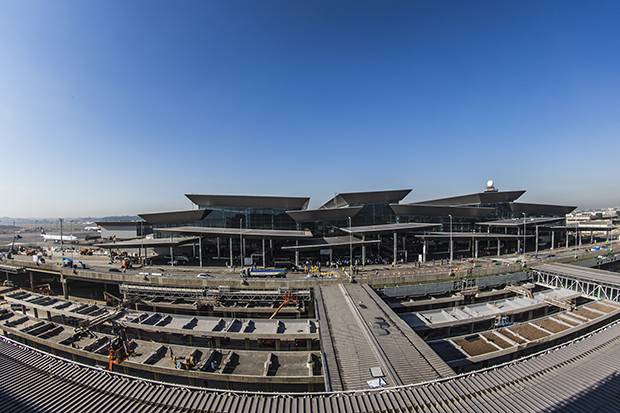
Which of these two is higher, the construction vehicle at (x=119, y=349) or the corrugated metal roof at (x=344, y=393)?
the corrugated metal roof at (x=344, y=393)

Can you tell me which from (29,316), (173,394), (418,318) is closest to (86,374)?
(173,394)

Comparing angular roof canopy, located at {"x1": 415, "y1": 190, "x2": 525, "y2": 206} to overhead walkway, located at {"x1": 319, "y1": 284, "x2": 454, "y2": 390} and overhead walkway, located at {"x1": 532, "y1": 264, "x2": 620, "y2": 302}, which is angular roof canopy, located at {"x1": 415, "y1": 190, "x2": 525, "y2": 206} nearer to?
overhead walkway, located at {"x1": 532, "y1": 264, "x2": 620, "y2": 302}

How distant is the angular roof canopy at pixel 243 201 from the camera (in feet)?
155

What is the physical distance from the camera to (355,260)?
44594 millimetres

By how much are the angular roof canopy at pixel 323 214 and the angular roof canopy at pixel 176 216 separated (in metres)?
16.7

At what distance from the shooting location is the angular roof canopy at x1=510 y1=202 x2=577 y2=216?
60.6 m

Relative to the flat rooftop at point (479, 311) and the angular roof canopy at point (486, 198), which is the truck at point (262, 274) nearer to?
the flat rooftop at point (479, 311)

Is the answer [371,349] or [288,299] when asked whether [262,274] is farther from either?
[371,349]

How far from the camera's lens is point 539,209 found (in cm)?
6400

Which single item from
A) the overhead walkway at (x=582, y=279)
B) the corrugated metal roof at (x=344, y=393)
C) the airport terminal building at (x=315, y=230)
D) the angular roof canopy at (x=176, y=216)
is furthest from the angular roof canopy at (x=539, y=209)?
the angular roof canopy at (x=176, y=216)

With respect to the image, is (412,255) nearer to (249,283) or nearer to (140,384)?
(249,283)

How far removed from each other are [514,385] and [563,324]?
2313 cm

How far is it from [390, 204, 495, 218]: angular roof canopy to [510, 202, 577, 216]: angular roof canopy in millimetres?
7864

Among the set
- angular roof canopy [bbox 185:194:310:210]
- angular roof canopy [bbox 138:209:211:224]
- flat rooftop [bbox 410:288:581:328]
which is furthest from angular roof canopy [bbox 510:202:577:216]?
angular roof canopy [bbox 138:209:211:224]
